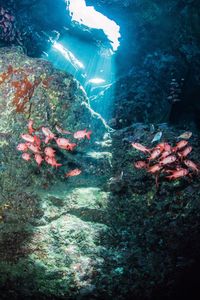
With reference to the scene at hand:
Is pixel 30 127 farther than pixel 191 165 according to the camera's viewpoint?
Yes

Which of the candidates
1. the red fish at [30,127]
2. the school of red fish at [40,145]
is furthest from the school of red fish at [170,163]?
the red fish at [30,127]

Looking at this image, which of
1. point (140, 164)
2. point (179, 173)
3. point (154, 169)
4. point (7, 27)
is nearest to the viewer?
point (179, 173)

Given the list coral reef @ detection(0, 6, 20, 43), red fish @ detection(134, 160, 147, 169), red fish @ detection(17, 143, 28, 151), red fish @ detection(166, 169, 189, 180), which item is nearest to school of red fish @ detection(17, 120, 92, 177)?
red fish @ detection(17, 143, 28, 151)

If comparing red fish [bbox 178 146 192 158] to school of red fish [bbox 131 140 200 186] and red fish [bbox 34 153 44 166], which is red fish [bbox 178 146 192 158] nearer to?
school of red fish [bbox 131 140 200 186]

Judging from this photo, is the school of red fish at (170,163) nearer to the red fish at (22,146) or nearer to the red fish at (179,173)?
the red fish at (179,173)

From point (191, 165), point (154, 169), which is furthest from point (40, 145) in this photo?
point (191, 165)

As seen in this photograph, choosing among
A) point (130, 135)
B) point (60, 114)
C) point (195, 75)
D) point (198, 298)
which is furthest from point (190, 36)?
point (198, 298)

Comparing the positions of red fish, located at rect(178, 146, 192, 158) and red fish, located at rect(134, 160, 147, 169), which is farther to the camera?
red fish, located at rect(134, 160, 147, 169)

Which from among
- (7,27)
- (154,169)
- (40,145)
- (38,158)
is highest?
(7,27)

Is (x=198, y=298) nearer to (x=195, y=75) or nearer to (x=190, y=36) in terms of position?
(x=195, y=75)

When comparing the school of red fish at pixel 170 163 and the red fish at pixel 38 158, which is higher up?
the school of red fish at pixel 170 163

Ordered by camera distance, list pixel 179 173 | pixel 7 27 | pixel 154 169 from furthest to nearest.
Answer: pixel 7 27, pixel 154 169, pixel 179 173

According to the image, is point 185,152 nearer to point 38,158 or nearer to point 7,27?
point 38,158

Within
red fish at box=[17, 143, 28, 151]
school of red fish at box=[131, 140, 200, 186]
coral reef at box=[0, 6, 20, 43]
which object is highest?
coral reef at box=[0, 6, 20, 43]
